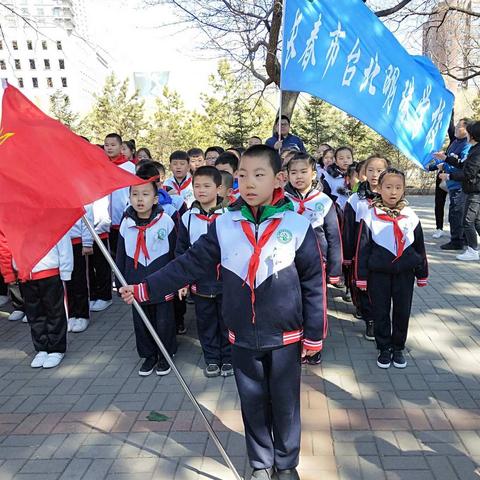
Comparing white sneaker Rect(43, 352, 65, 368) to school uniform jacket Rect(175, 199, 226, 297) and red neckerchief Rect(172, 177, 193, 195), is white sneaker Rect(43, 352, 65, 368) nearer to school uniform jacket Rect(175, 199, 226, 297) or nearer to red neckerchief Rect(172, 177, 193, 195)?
school uniform jacket Rect(175, 199, 226, 297)

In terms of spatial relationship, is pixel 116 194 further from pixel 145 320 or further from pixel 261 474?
pixel 261 474

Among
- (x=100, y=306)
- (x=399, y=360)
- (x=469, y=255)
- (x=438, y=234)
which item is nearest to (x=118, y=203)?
(x=100, y=306)

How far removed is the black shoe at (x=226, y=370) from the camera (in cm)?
386

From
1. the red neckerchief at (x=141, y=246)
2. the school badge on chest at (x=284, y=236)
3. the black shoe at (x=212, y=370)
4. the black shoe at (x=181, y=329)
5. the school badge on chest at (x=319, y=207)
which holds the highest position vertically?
the school badge on chest at (x=284, y=236)

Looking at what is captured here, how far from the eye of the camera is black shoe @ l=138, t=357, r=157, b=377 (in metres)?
3.91

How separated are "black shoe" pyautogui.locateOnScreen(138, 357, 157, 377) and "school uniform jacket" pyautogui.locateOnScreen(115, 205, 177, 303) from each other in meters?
0.55

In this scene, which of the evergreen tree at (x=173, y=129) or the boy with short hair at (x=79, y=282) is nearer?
the boy with short hair at (x=79, y=282)

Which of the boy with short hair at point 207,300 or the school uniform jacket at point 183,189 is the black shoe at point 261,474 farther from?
the school uniform jacket at point 183,189

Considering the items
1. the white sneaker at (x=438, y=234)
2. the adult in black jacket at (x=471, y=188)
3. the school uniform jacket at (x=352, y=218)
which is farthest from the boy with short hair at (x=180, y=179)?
the white sneaker at (x=438, y=234)

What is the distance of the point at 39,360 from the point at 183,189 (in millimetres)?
2811

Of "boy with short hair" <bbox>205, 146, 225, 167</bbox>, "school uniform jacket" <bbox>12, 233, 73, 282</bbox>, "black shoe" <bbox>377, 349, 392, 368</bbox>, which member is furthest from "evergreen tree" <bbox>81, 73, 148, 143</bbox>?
"black shoe" <bbox>377, 349, 392, 368</bbox>

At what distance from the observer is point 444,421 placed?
309 centimetres

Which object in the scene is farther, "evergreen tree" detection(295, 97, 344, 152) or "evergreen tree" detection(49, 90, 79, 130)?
"evergreen tree" detection(49, 90, 79, 130)

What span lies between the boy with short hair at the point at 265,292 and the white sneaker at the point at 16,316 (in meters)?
3.71
